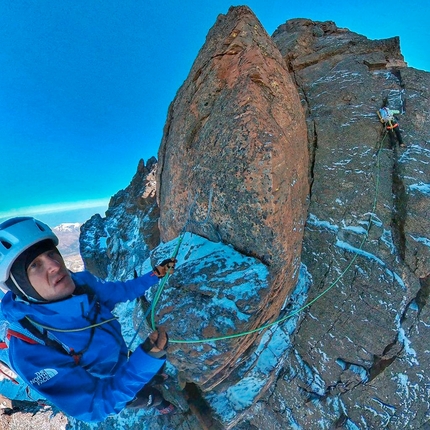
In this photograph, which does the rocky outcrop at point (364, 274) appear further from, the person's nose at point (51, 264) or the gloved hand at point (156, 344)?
the person's nose at point (51, 264)

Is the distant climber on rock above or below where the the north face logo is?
above

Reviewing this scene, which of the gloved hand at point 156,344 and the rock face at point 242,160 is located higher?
the rock face at point 242,160

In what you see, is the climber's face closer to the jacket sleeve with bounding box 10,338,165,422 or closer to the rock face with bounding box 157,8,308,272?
the jacket sleeve with bounding box 10,338,165,422

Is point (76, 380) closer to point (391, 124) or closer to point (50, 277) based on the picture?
point (50, 277)

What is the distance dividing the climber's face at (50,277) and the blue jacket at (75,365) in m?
0.16

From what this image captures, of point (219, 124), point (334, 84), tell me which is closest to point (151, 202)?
point (219, 124)

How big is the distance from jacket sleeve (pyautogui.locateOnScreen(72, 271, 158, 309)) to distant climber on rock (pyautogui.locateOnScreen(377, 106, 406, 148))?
830 centimetres

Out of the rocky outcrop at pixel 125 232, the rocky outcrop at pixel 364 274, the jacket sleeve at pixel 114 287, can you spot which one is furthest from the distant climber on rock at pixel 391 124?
the rocky outcrop at pixel 125 232

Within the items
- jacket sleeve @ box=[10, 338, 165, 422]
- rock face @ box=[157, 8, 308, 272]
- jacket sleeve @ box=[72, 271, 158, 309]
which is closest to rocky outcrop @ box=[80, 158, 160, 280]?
rock face @ box=[157, 8, 308, 272]

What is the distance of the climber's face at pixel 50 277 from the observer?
4551 millimetres

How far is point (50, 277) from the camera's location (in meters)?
4.61

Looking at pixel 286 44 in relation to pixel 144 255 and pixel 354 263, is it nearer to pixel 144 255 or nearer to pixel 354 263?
pixel 354 263

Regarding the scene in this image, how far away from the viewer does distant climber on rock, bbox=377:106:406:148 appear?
27.9 feet

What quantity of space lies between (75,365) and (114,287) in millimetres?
2120
